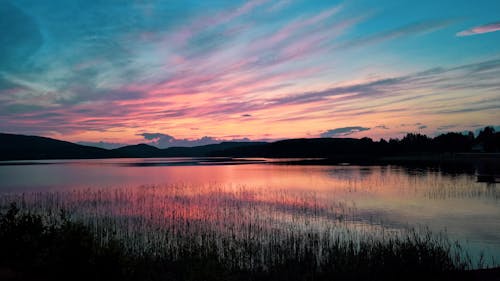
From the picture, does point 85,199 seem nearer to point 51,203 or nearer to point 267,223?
point 51,203

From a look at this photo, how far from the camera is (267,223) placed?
21.0m

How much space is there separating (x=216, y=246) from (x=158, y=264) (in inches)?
114

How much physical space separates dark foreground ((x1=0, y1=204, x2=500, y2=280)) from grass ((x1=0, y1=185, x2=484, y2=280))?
1.1 inches

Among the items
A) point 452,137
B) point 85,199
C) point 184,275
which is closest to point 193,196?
point 85,199

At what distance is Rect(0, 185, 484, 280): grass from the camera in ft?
31.2

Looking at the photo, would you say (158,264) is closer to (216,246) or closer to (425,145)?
(216,246)

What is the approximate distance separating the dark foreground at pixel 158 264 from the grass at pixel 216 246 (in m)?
0.03

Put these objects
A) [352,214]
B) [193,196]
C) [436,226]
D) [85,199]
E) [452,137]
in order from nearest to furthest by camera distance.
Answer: [436,226] < [352,214] < [85,199] < [193,196] < [452,137]

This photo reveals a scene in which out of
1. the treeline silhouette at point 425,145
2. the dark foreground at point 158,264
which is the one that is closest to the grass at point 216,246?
the dark foreground at point 158,264

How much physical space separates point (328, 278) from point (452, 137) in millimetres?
172528

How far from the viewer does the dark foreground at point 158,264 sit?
914 cm

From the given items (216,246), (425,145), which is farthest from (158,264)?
(425,145)

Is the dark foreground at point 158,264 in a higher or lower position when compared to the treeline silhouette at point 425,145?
lower

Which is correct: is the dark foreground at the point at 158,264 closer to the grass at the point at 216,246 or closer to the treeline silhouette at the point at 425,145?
the grass at the point at 216,246
